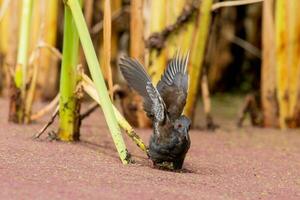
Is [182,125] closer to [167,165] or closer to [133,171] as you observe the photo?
[167,165]

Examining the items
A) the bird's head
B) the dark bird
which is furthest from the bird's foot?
the bird's head

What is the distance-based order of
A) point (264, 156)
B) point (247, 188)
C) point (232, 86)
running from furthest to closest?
point (232, 86), point (264, 156), point (247, 188)

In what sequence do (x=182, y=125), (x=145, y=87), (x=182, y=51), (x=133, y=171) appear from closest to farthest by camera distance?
(x=133, y=171) → (x=182, y=125) → (x=145, y=87) → (x=182, y=51)

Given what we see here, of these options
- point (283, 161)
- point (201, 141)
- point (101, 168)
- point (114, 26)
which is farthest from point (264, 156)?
point (114, 26)

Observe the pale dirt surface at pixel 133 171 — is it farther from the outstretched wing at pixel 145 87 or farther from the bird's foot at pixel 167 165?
the outstretched wing at pixel 145 87

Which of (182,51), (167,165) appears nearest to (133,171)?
(167,165)

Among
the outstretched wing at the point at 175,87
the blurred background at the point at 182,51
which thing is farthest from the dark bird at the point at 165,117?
the blurred background at the point at 182,51

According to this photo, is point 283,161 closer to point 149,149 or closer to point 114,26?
point 149,149
